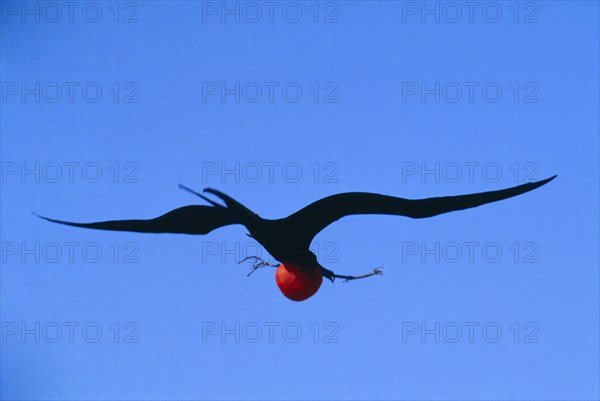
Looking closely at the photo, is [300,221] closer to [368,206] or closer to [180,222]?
[368,206]

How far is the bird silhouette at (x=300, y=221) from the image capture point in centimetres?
889

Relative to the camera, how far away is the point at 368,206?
9062 millimetres

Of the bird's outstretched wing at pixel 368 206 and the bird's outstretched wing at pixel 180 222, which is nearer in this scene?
the bird's outstretched wing at pixel 368 206

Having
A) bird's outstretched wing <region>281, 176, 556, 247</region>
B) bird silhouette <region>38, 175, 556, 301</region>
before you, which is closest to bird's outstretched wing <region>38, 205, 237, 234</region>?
bird silhouette <region>38, 175, 556, 301</region>

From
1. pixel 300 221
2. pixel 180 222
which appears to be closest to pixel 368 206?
pixel 300 221

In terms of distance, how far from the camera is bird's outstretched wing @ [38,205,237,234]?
9.08 m

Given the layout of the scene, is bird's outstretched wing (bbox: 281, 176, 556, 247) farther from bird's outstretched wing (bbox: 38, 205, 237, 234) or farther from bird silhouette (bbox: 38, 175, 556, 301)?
bird's outstretched wing (bbox: 38, 205, 237, 234)

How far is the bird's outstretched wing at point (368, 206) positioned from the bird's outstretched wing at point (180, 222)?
0.69 m

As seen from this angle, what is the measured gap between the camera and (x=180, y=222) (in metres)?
9.37

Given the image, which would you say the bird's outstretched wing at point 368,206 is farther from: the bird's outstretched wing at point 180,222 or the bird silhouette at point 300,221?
the bird's outstretched wing at point 180,222

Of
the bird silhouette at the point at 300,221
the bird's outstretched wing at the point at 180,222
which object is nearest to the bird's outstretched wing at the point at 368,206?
the bird silhouette at the point at 300,221

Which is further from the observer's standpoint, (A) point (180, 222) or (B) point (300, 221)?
(A) point (180, 222)

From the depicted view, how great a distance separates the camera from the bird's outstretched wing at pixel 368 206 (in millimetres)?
8867

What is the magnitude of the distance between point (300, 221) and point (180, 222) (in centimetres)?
117
